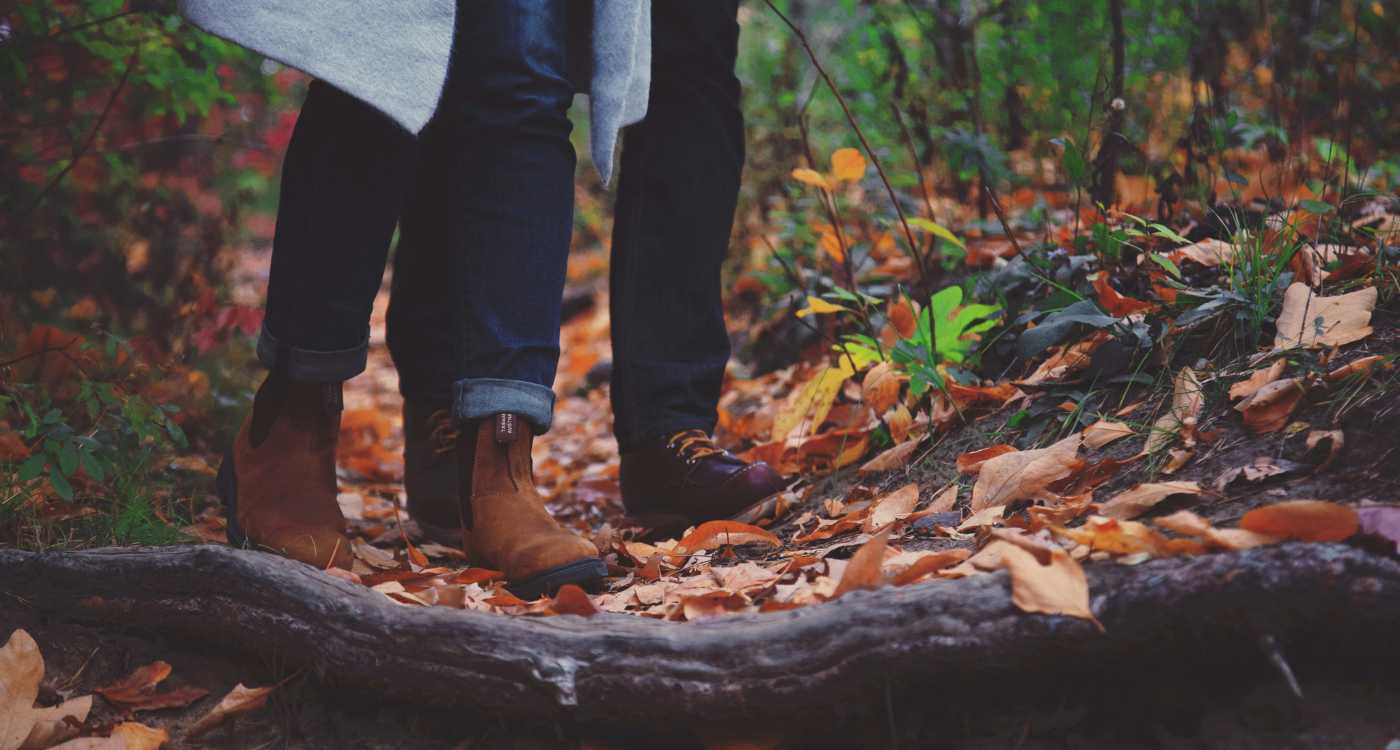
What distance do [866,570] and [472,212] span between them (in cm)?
79

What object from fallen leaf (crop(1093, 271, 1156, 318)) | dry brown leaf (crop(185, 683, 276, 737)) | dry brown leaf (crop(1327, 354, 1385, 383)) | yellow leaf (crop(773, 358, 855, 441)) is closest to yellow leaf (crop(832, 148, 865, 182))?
yellow leaf (crop(773, 358, 855, 441))

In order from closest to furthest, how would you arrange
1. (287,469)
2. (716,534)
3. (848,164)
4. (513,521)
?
(513,521) < (287,469) < (716,534) < (848,164)

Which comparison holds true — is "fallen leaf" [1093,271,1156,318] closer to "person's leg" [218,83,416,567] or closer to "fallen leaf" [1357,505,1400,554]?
"fallen leaf" [1357,505,1400,554]

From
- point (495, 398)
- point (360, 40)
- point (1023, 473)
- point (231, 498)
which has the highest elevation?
point (360, 40)

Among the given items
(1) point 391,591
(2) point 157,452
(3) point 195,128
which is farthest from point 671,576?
(3) point 195,128

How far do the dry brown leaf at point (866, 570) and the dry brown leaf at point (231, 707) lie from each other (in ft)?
2.25

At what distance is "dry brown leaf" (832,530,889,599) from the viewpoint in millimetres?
1192

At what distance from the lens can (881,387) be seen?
2.18m

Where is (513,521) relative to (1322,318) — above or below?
below

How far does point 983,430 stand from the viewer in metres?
1.94

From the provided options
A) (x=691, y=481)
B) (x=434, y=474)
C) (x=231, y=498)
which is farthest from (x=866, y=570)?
(x=434, y=474)

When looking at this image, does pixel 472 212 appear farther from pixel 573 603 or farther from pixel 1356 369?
pixel 1356 369

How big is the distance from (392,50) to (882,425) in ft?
3.94

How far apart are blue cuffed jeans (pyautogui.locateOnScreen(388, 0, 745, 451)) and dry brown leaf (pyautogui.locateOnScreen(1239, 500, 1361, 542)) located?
3.85 ft
